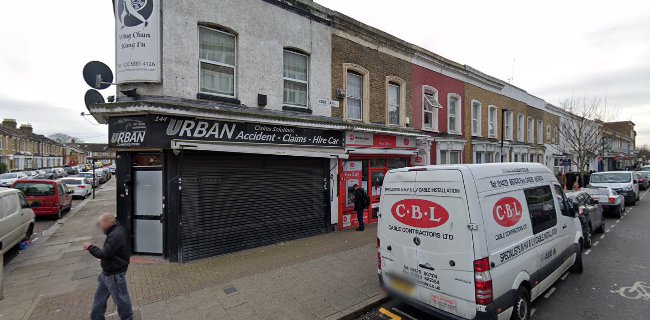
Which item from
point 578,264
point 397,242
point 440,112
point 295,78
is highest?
point 295,78

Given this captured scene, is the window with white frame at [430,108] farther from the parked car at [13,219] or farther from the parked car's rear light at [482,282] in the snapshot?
the parked car at [13,219]

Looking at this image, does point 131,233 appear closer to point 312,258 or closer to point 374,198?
point 312,258

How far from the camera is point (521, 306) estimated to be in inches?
167

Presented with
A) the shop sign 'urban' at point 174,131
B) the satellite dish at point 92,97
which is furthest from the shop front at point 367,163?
the satellite dish at point 92,97

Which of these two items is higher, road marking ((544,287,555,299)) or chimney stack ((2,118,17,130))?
chimney stack ((2,118,17,130))

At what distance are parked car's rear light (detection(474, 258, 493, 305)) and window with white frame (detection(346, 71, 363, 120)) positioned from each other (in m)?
7.62

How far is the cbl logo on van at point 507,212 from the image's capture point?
161 inches

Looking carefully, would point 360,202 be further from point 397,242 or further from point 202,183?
point 397,242

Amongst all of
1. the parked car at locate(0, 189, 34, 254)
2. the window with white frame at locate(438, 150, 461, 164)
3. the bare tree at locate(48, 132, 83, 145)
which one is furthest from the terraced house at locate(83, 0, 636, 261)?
the bare tree at locate(48, 132, 83, 145)

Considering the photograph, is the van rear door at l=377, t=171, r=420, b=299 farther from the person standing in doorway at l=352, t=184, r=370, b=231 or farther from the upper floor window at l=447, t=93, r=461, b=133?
the upper floor window at l=447, t=93, r=461, b=133

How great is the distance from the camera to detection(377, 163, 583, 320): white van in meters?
3.77

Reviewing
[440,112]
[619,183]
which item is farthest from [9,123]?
[619,183]

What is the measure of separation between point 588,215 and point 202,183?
10.4m

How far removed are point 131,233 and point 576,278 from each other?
31.7ft
